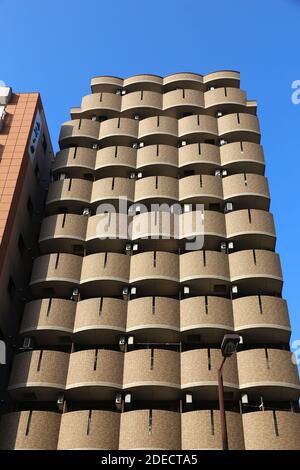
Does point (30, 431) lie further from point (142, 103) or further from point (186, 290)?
point (142, 103)

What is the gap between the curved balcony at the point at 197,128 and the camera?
114 ft

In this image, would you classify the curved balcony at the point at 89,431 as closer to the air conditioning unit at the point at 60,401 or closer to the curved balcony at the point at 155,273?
the air conditioning unit at the point at 60,401

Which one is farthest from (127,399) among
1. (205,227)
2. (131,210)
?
(131,210)

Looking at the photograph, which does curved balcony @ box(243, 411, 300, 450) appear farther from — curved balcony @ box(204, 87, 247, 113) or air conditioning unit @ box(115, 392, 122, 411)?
curved balcony @ box(204, 87, 247, 113)

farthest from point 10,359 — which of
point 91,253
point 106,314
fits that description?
point 91,253

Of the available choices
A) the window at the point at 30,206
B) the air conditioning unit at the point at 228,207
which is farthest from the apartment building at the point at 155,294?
the window at the point at 30,206

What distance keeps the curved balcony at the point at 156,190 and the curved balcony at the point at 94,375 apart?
10430 millimetres

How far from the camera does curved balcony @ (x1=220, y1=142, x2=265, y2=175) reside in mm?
32500

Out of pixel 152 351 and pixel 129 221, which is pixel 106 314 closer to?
pixel 152 351

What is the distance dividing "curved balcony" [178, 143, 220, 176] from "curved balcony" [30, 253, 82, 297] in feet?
32.6

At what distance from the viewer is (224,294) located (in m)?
27.8

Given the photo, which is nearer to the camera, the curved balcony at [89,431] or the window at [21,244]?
the curved balcony at [89,431]
